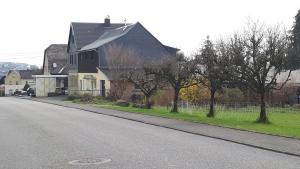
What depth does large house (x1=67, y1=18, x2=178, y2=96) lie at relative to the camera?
64.4 m

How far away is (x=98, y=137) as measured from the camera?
17.9 meters

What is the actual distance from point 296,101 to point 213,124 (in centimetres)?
2712

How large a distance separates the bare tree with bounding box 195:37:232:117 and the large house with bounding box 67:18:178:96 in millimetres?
28832

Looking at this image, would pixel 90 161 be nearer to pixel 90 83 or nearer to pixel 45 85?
pixel 90 83

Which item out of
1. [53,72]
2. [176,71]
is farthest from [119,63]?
[53,72]

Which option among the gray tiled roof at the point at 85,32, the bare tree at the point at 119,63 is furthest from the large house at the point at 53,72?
the bare tree at the point at 119,63

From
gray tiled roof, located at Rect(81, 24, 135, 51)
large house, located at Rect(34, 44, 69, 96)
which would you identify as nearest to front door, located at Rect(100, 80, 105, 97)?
gray tiled roof, located at Rect(81, 24, 135, 51)

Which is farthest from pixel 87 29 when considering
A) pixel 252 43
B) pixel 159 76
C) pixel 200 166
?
pixel 200 166

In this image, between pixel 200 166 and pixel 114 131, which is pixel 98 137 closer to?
pixel 114 131

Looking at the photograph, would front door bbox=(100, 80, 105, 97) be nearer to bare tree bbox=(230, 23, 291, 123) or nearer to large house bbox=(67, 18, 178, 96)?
large house bbox=(67, 18, 178, 96)

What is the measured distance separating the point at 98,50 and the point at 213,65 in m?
38.8

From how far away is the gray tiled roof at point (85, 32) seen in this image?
244ft

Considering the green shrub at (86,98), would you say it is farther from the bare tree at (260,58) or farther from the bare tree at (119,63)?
the bare tree at (260,58)

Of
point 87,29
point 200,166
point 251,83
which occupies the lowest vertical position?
point 200,166
